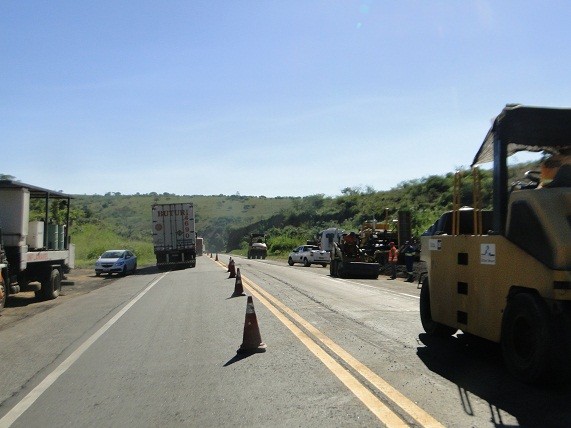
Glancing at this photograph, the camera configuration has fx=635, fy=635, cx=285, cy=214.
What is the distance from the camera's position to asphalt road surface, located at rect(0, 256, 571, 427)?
5977 mm

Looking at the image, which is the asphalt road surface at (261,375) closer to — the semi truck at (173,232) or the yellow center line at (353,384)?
the yellow center line at (353,384)

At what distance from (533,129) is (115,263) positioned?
2887 centimetres

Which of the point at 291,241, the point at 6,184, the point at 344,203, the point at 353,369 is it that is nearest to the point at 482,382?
the point at 353,369

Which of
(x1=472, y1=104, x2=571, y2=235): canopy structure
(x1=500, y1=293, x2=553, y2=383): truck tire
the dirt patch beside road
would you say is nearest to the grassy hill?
(x1=472, y1=104, x2=571, y2=235): canopy structure

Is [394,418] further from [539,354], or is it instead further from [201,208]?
[201,208]

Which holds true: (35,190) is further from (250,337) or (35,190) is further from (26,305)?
(250,337)

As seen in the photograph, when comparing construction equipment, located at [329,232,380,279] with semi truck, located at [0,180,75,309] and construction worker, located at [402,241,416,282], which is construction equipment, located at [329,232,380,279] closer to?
construction worker, located at [402,241,416,282]

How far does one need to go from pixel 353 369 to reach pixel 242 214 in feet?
508

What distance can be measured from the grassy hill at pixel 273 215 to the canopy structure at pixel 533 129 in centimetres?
28

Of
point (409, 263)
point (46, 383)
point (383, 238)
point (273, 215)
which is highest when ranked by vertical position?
point (273, 215)

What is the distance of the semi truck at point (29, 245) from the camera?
16719 millimetres

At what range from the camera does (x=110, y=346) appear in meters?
10.1

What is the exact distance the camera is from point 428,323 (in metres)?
10.2

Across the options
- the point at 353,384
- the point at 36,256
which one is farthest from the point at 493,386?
the point at 36,256
